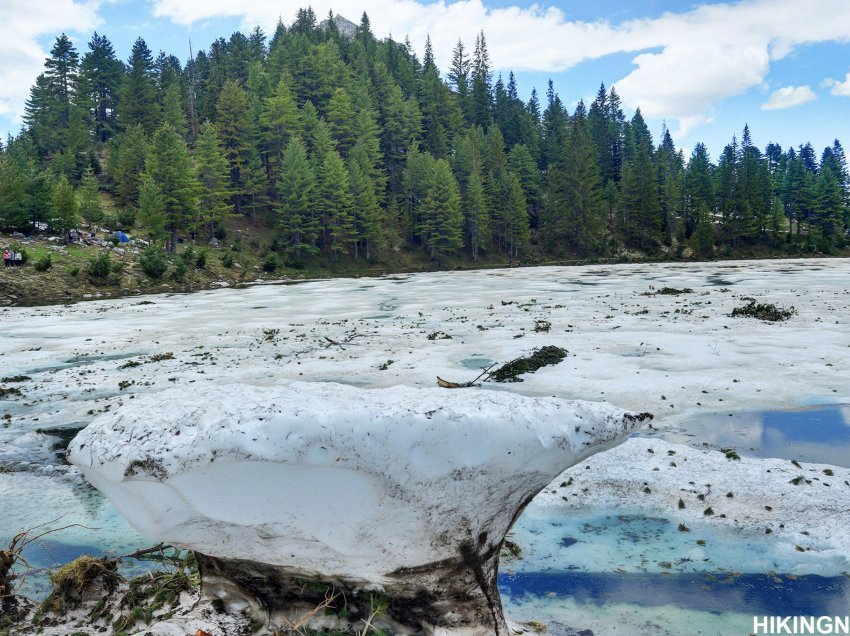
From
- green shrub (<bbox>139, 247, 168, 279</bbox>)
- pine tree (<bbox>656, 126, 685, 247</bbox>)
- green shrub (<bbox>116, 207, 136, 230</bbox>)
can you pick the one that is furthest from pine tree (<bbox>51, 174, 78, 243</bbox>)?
pine tree (<bbox>656, 126, 685, 247</bbox>)

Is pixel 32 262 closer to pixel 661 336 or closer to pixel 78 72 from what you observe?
pixel 661 336

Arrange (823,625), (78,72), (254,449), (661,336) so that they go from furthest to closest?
1. (78,72)
2. (661,336)
3. (823,625)
4. (254,449)

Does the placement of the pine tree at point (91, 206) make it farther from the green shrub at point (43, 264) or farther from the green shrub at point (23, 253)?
the green shrub at point (43, 264)

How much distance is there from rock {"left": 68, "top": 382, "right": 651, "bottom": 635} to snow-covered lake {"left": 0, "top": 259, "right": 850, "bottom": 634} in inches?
17.0

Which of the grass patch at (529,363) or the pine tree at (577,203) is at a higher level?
the pine tree at (577,203)

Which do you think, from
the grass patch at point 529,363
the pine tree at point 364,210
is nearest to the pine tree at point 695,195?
the pine tree at point 364,210

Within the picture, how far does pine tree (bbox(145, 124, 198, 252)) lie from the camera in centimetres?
4419

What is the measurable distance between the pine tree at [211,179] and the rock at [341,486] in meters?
50.1

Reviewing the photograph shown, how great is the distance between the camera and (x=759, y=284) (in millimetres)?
28469

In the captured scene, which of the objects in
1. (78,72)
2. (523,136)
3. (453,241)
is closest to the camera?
(453,241)

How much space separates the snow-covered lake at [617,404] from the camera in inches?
163

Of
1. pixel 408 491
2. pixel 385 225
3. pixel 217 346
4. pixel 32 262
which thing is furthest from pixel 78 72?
pixel 408 491

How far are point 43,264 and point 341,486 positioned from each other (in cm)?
3277

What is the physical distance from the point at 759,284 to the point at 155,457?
104 feet
